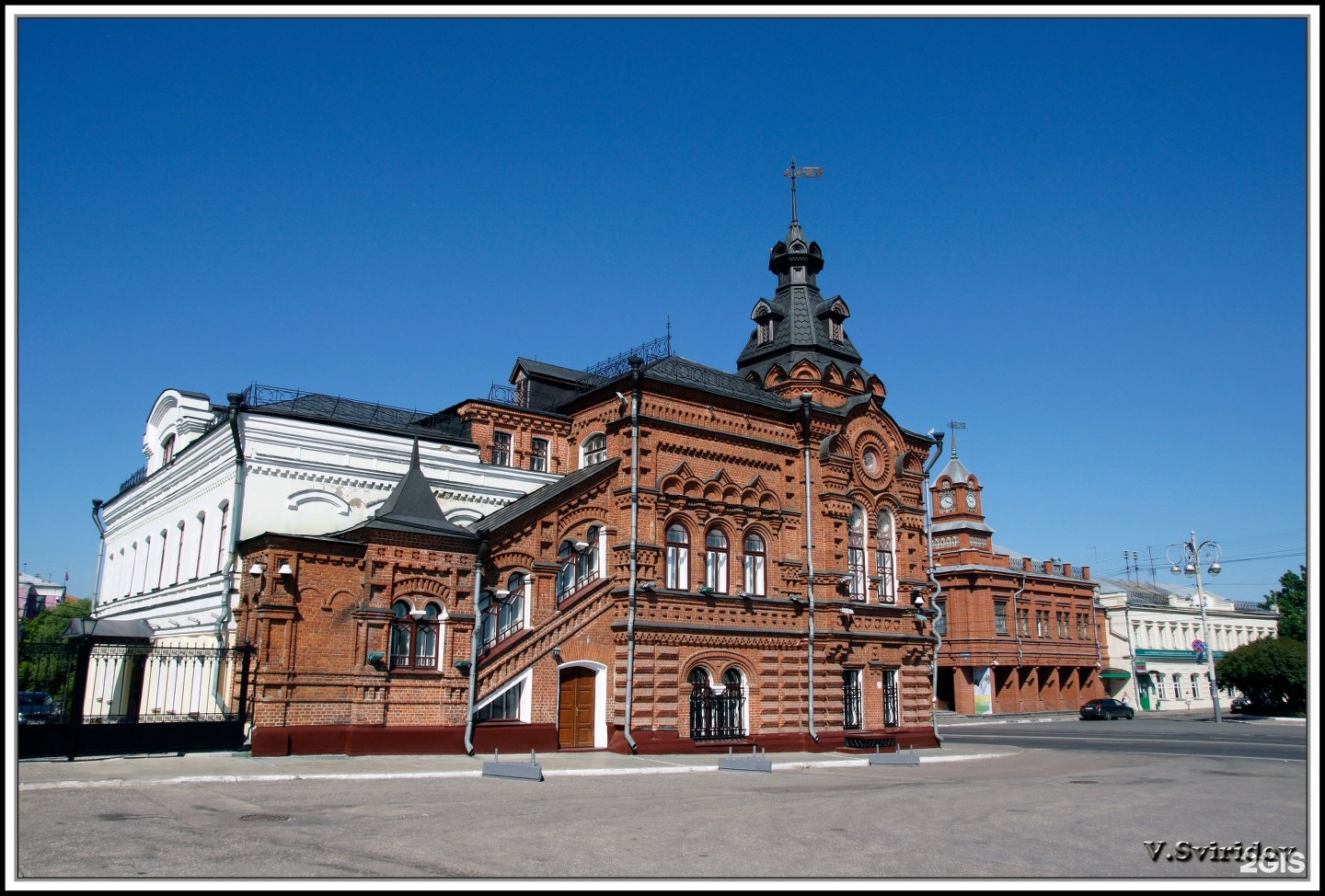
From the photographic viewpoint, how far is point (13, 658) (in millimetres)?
9852

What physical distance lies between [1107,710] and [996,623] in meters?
7.39

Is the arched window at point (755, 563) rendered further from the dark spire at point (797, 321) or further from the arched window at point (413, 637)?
the arched window at point (413, 637)

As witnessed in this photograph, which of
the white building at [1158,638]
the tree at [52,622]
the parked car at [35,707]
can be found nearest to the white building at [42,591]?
the tree at [52,622]

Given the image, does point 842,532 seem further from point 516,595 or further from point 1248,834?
point 1248,834

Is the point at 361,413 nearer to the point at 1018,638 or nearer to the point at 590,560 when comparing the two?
the point at 590,560

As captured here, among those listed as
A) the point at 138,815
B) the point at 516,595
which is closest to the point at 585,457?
the point at 516,595

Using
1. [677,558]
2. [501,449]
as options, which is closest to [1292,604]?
[677,558]

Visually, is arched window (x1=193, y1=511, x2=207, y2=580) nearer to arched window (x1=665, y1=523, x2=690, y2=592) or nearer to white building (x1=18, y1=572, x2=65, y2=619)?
arched window (x1=665, y1=523, x2=690, y2=592)

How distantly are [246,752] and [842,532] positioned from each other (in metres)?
17.4

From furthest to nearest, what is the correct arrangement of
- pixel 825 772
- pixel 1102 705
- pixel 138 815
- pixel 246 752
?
1. pixel 1102 705
2. pixel 825 772
3. pixel 246 752
4. pixel 138 815

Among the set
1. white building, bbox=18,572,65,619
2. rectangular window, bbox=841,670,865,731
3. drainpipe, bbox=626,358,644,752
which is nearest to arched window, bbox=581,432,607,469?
drainpipe, bbox=626,358,644,752

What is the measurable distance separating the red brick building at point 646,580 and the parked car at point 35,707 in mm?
3965

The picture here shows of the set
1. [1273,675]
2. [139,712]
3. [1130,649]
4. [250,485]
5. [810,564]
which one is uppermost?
[250,485]

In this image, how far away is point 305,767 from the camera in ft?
59.0
